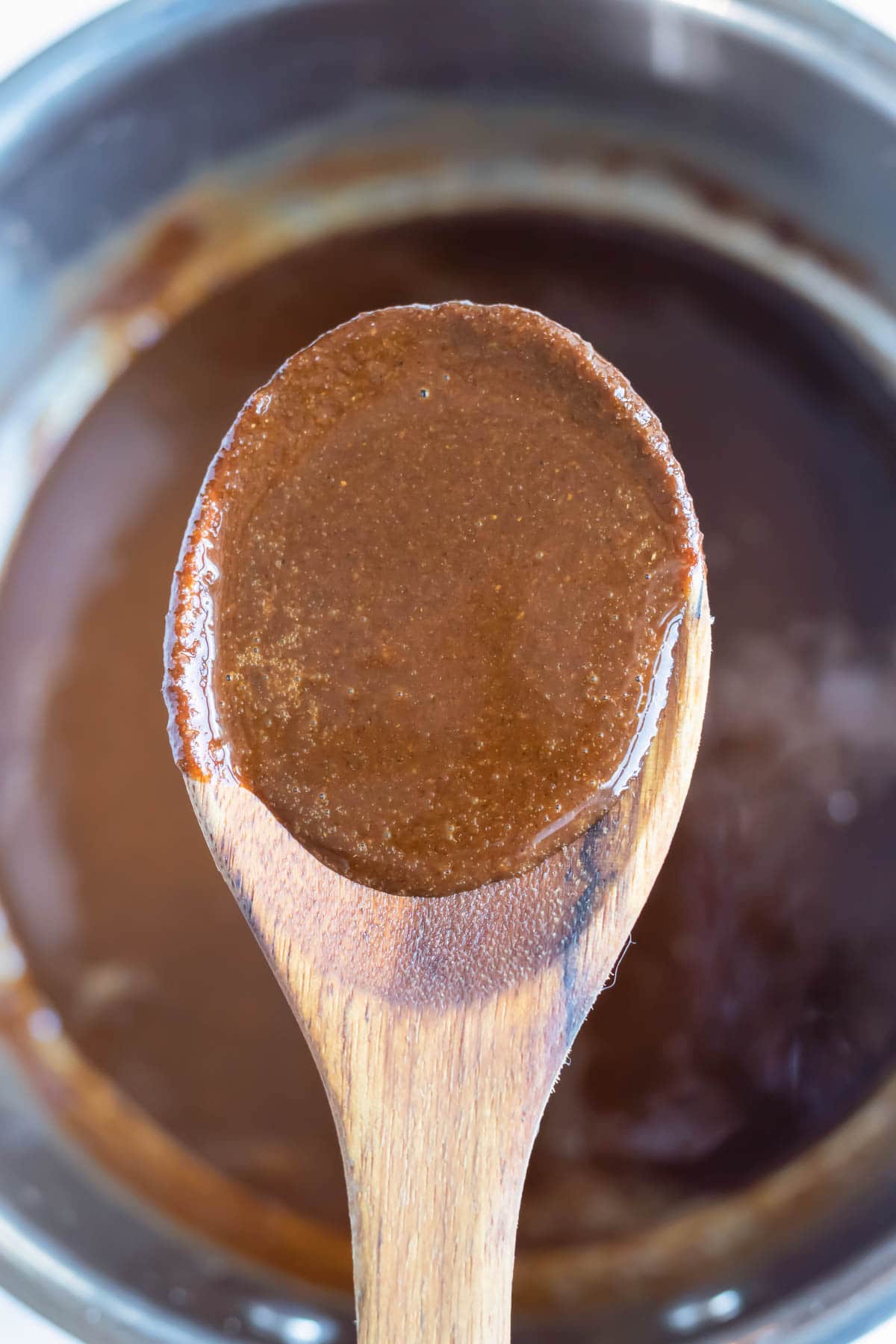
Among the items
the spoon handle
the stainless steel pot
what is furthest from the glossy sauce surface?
the spoon handle

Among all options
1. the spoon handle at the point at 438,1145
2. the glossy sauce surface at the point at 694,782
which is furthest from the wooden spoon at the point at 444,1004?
the glossy sauce surface at the point at 694,782

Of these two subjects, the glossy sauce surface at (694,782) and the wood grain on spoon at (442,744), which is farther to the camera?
the glossy sauce surface at (694,782)

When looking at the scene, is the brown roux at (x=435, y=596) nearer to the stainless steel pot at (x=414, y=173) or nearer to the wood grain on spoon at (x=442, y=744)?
the wood grain on spoon at (x=442, y=744)

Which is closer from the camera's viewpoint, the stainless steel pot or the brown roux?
A: the brown roux

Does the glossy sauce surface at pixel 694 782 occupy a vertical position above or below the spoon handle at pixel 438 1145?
above

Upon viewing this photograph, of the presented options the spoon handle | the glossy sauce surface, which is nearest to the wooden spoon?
the spoon handle

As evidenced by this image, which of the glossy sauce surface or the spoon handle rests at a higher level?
the glossy sauce surface

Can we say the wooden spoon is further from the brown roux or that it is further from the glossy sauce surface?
the glossy sauce surface
